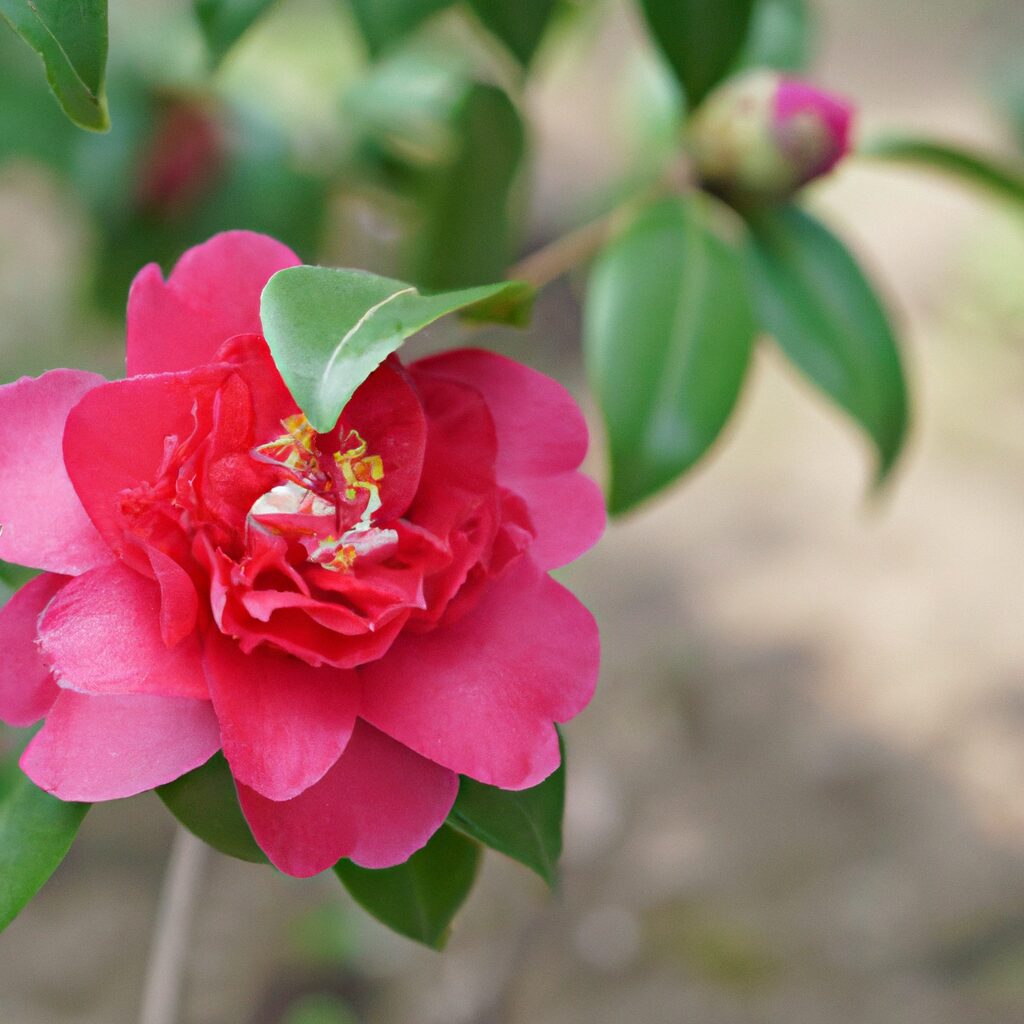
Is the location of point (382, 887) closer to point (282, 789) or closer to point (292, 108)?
point (282, 789)

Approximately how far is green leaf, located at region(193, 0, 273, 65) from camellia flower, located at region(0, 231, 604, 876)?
28 centimetres

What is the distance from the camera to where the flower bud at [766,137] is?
0.83 meters

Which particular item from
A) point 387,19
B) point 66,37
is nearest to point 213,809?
point 66,37

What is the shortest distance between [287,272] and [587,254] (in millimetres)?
579

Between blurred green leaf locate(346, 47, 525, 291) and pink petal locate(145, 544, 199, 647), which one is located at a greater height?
pink petal locate(145, 544, 199, 647)

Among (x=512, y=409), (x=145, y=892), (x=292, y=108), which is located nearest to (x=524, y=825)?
(x=512, y=409)

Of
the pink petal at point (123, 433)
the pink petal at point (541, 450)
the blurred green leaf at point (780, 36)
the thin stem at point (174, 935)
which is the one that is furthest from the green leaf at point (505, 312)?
the blurred green leaf at point (780, 36)

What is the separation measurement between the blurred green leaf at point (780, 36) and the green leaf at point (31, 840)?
879 mm

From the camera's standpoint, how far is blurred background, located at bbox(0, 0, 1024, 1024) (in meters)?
1.31

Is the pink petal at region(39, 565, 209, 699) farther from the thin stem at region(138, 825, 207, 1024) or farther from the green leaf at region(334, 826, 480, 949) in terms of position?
the thin stem at region(138, 825, 207, 1024)

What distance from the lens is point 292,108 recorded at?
1.57 meters

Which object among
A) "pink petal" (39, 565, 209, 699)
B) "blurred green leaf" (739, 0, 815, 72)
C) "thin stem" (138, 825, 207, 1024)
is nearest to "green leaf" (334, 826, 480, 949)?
"pink petal" (39, 565, 209, 699)

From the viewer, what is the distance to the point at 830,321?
2.94 feet

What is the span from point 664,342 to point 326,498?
44 centimetres
